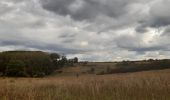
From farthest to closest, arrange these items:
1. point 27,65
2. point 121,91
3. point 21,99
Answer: point 27,65 → point 121,91 → point 21,99

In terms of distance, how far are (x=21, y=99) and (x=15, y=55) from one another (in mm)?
74812

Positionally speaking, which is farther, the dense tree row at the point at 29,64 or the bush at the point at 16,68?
the dense tree row at the point at 29,64

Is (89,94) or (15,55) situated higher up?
(15,55)

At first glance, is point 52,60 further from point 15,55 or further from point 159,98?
point 159,98

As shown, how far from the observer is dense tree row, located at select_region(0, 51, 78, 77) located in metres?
75.1

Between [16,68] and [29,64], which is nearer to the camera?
[16,68]

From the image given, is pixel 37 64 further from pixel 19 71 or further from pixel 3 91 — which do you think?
pixel 3 91

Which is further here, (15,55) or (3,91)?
(15,55)

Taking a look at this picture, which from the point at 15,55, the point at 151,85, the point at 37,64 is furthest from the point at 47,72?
the point at 151,85

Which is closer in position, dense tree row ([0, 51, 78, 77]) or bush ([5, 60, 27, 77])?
bush ([5, 60, 27, 77])

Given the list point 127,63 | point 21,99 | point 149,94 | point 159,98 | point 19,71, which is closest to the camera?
point 21,99

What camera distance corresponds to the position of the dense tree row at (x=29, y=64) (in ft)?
246

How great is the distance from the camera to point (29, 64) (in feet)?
265

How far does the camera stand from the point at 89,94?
521 inches
